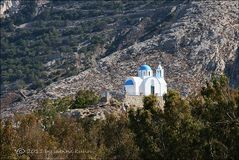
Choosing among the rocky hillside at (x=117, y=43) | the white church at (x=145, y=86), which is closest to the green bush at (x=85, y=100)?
the white church at (x=145, y=86)

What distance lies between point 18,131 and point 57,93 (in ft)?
128

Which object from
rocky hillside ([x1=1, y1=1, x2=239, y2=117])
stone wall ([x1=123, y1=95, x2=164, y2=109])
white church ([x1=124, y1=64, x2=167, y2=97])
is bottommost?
stone wall ([x1=123, y1=95, x2=164, y2=109])

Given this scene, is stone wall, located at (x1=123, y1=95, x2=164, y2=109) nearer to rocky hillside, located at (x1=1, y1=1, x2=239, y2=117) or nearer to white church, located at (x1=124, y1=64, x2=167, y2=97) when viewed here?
white church, located at (x1=124, y1=64, x2=167, y2=97)

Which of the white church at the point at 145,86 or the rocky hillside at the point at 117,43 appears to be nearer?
the white church at the point at 145,86

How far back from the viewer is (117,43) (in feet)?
356

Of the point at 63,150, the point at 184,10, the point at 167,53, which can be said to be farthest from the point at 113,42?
the point at 63,150

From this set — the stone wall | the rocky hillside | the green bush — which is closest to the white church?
the stone wall

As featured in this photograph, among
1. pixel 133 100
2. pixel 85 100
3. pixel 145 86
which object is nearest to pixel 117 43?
pixel 145 86

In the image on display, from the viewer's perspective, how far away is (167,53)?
8725cm

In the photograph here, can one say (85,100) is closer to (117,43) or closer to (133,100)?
(133,100)

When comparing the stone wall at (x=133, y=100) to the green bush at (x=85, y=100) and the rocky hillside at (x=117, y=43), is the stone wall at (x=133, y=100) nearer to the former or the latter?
the green bush at (x=85, y=100)

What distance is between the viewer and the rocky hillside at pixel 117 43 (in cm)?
8344

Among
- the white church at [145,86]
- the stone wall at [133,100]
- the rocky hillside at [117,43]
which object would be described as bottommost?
the stone wall at [133,100]

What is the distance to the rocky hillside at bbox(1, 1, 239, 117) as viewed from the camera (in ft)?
274
